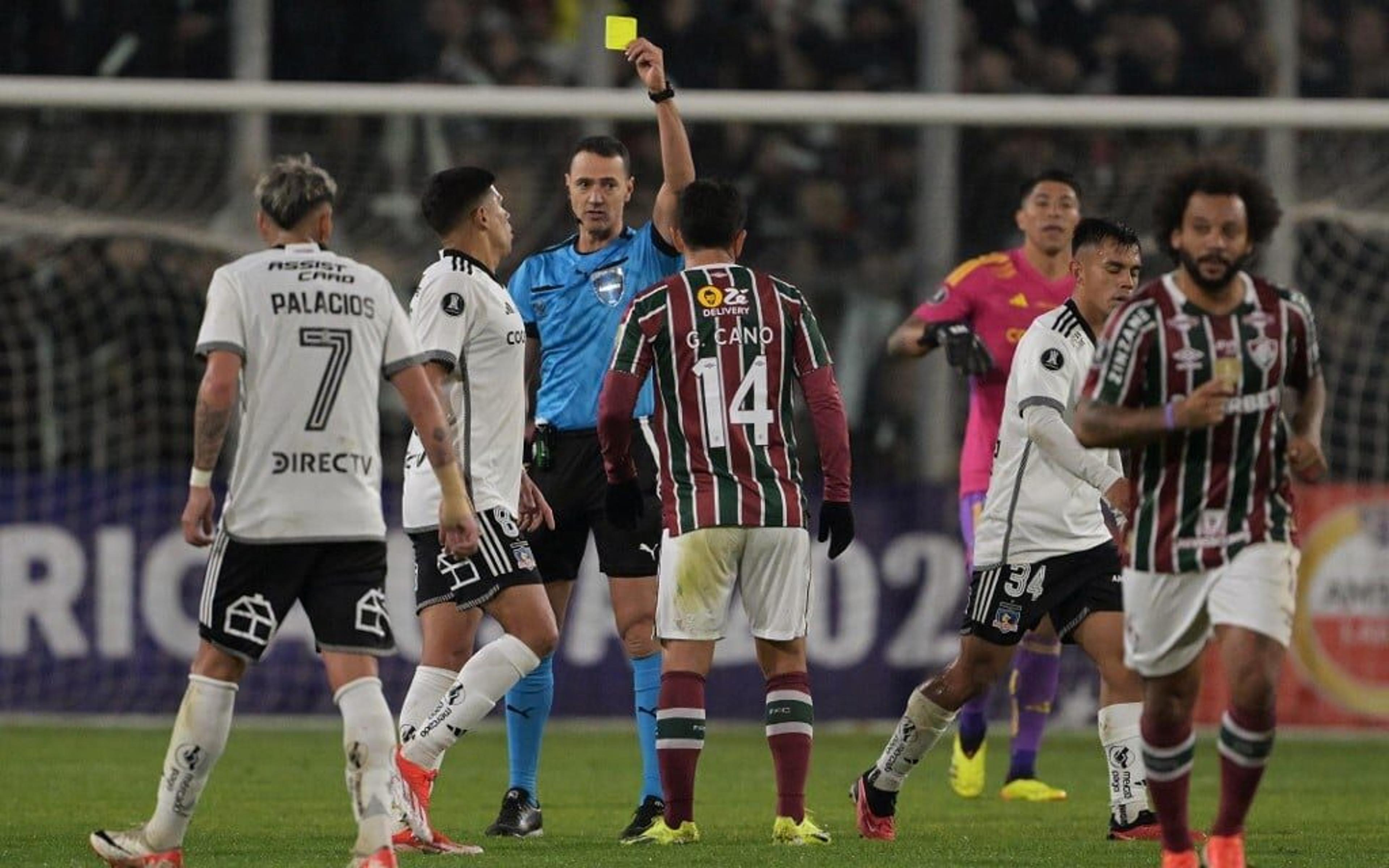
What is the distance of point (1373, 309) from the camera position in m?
14.8

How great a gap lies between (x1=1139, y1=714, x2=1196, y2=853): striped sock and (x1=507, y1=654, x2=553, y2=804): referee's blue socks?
2537 millimetres

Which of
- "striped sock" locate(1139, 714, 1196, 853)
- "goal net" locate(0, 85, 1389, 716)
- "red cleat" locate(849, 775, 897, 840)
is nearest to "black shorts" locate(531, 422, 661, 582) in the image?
"red cleat" locate(849, 775, 897, 840)

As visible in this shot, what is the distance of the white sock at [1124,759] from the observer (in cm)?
822

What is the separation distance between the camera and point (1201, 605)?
635cm

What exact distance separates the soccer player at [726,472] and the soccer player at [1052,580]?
0.65 metres

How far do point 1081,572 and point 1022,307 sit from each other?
7.28 ft

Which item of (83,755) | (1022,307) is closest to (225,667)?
(1022,307)

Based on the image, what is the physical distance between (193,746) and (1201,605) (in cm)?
271

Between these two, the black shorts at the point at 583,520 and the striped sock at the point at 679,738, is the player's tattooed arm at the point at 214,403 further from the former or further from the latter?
the black shorts at the point at 583,520

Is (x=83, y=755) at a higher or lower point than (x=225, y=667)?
lower

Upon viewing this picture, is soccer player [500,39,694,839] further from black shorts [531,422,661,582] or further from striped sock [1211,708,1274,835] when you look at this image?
striped sock [1211,708,1274,835]

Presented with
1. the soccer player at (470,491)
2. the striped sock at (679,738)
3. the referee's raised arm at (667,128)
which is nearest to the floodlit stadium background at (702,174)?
the referee's raised arm at (667,128)

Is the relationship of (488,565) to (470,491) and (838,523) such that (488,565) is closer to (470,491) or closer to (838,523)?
(470,491)

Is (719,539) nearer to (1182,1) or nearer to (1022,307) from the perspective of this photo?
(1022,307)
